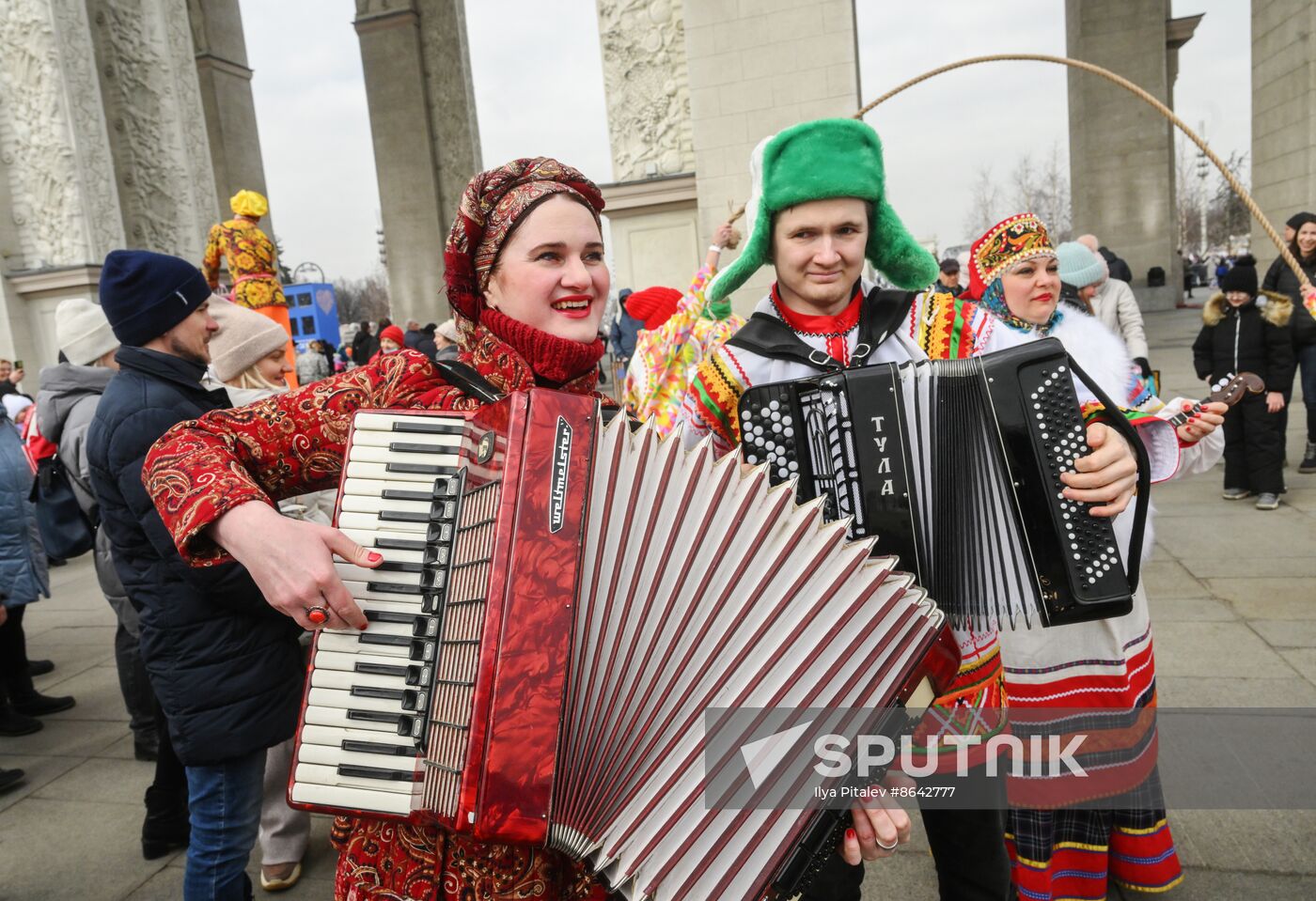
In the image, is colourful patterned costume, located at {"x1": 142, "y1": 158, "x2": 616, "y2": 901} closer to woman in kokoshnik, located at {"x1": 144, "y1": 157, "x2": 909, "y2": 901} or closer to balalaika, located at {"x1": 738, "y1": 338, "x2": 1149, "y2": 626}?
woman in kokoshnik, located at {"x1": 144, "y1": 157, "x2": 909, "y2": 901}

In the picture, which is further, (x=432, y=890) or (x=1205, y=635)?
(x=1205, y=635)

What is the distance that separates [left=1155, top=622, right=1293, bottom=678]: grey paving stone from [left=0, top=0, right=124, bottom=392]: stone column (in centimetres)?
1178

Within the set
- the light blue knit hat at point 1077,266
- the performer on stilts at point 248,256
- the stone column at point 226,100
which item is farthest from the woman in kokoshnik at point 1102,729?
the stone column at point 226,100

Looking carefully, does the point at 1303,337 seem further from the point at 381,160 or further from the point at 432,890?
the point at 381,160

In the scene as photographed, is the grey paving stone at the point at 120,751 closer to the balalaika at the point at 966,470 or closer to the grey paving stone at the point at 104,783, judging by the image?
the grey paving stone at the point at 104,783

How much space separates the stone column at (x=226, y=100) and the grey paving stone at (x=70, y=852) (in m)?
15.5

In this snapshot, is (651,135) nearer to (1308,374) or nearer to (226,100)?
(1308,374)

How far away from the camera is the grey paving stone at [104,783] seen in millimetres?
3486

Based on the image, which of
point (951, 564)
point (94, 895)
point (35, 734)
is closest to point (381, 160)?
point (35, 734)

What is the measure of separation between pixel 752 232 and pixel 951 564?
0.90 metres

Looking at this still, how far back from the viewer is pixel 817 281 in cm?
181

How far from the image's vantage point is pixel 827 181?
1.75m

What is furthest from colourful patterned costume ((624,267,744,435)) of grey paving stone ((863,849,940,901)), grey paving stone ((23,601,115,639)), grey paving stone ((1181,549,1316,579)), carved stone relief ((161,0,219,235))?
carved stone relief ((161,0,219,235))

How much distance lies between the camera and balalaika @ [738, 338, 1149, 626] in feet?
4.75
